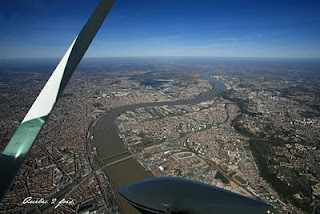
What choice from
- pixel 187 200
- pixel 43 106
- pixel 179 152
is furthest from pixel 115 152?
pixel 43 106

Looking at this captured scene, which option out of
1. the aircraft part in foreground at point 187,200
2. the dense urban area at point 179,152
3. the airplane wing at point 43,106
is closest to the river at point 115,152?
the dense urban area at point 179,152

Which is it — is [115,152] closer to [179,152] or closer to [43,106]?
[179,152]

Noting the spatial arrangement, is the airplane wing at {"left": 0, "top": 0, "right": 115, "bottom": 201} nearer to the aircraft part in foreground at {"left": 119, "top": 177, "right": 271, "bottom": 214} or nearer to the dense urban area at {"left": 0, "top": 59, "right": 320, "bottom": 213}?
the aircraft part in foreground at {"left": 119, "top": 177, "right": 271, "bottom": 214}

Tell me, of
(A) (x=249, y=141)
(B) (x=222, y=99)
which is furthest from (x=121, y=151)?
(B) (x=222, y=99)

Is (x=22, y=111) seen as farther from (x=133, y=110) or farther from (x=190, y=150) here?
(x=190, y=150)

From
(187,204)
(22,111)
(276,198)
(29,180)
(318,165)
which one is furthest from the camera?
(22,111)

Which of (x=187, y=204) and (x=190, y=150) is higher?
(x=187, y=204)

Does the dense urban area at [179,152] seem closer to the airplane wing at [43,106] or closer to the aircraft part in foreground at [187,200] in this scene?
the aircraft part in foreground at [187,200]
